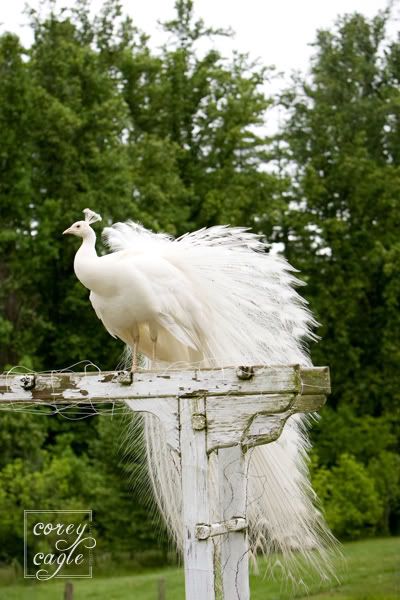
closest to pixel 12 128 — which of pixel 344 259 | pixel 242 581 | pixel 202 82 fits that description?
pixel 202 82

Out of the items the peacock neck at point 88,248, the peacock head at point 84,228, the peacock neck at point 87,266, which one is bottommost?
the peacock neck at point 87,266

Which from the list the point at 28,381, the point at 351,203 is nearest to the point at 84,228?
the point at 28,381

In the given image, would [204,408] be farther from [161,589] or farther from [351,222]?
[351,222]

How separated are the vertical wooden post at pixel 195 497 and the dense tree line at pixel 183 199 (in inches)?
384

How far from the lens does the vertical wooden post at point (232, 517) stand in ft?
17.1

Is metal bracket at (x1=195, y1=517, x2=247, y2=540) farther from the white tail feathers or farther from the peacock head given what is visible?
the peacock head

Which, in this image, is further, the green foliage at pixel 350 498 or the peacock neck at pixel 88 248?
the green foliage at pixel 350 498

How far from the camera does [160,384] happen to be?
4.95 meters

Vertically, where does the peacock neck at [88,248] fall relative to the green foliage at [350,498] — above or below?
above

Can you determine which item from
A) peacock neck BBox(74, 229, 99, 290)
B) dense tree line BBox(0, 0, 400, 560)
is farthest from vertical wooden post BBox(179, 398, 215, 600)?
dense tree line BBox(0, 0, 400, 560)

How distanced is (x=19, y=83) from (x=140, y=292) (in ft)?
43.0

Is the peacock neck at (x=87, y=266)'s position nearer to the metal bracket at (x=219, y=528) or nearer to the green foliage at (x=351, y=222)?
the metal bracket at (x=219, y=528)

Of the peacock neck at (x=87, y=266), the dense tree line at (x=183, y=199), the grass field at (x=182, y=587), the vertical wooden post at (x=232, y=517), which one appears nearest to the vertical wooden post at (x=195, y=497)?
the vertical wooden post at (x=232, y=517)

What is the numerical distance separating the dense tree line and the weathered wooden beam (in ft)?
31.1
